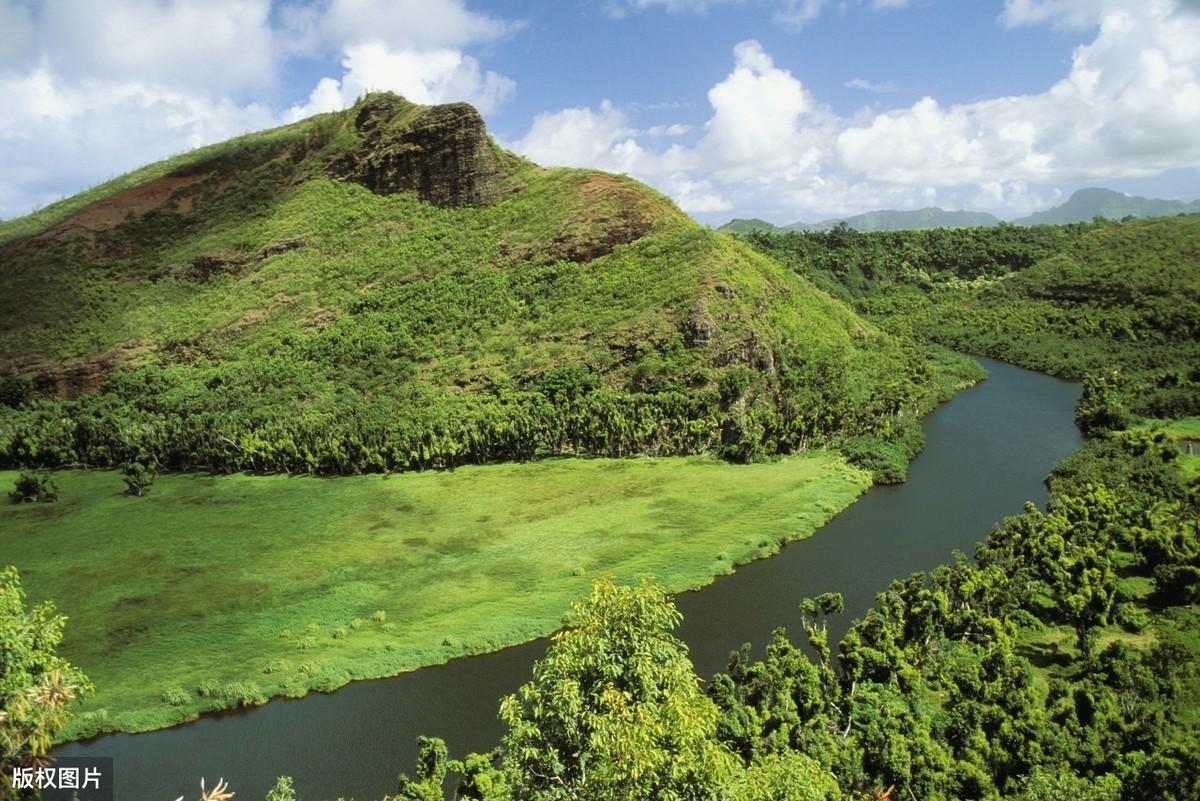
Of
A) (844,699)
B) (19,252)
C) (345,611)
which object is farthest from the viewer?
(19,252)

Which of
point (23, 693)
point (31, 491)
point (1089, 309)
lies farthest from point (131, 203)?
point (1089, 309)

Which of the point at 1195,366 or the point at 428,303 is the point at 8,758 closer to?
the point at 428,303

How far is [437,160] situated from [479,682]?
10490 centimetres

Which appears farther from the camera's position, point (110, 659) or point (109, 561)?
point (109, 561)

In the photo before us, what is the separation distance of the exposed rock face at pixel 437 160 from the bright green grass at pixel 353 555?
214ft

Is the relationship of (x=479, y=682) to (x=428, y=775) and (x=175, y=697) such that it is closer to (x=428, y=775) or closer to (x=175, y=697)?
(x=428, y=775)

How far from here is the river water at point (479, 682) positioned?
34.7 m

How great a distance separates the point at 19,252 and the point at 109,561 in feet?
330

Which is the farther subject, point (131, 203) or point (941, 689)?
point (131, 203)

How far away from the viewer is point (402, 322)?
347ft

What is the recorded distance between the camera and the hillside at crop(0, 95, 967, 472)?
269ft

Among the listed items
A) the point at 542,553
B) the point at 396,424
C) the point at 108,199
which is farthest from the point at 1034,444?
the point at 108,199

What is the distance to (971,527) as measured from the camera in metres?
62.8

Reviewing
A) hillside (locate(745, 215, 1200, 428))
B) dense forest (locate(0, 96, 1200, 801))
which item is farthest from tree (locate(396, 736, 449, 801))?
hillside (locate(745, 215, 1200, 428))
